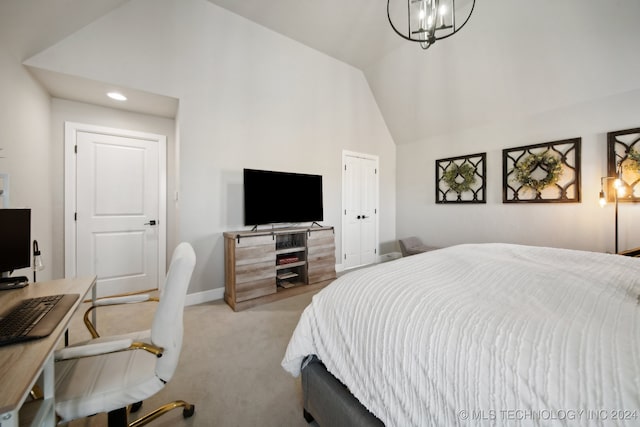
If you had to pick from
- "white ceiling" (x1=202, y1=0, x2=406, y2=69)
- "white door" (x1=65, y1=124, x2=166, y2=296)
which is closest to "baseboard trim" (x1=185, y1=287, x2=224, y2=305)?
"white door" (x1=65, y1=124, x2=166, y2=296)

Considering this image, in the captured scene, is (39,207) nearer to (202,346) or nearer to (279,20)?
(202,346)

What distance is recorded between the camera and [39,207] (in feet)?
7.76

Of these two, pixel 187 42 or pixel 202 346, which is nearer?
pixel 202 346

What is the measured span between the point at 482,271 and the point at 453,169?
335 cm

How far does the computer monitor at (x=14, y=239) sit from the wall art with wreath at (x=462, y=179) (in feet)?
16.3

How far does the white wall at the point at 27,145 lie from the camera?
186cm

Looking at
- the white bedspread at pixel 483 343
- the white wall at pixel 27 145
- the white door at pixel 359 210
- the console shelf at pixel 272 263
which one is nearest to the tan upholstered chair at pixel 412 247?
the white door at pixel 359 210

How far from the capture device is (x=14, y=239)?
4.51 ft

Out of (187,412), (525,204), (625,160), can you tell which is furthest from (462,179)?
(187,412)

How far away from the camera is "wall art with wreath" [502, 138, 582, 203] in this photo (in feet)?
10.4

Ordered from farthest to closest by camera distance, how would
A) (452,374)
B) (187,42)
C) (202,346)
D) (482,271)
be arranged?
(187,42)
(202,346)
(482,271)
(452,374)

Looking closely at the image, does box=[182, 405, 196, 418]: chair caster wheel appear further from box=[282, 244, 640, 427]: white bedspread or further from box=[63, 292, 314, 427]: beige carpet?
box=[282, 244, 640, 427]: white bedspread

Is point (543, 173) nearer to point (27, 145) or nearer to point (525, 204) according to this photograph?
point (525, 204)

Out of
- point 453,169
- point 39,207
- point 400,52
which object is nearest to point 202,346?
point 39,207
